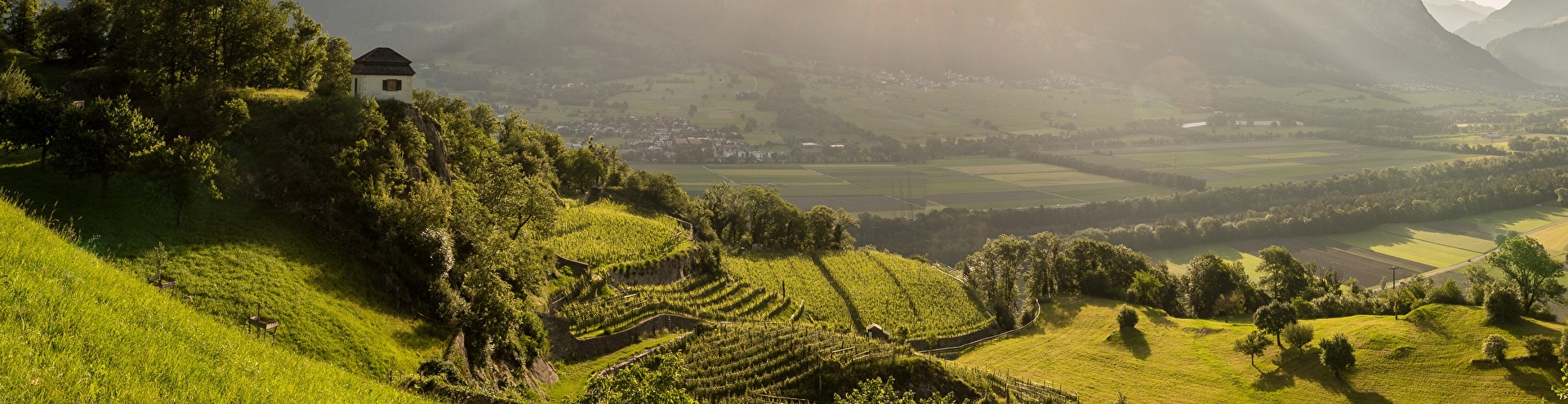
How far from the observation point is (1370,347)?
169 ft

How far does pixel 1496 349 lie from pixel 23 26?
9065cm

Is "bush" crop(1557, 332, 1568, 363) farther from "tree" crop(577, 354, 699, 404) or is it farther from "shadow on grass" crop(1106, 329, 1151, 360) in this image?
"tree" crop(577, 354, 699, 404)

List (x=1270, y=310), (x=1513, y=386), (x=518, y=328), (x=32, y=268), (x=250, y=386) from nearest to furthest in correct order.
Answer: (x=250, y=386)
(x=32, y=268)
(x=518, y=328)
(x=1513, y=386)
(x=1270, y=310)

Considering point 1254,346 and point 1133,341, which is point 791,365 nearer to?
point 1254,346

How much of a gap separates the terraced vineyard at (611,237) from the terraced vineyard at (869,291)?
20.7 ft

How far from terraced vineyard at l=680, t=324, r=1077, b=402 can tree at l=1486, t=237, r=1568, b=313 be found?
134ft

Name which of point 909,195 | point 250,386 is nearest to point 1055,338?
point 250,386

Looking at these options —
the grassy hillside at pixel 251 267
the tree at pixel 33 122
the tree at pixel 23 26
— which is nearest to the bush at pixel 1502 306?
the grassy hillside at pixel 251 267

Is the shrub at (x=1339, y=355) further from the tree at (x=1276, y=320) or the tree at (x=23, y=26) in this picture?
the tree at (x=23, y=26)

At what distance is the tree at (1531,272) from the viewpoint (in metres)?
54.1

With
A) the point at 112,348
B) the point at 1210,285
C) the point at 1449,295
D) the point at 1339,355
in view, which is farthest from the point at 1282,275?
the point at 112,348

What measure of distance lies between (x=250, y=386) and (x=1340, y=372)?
5871cm

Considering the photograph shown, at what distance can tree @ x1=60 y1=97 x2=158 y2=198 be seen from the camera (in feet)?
90.5

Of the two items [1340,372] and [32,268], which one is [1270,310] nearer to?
[1340,372]
